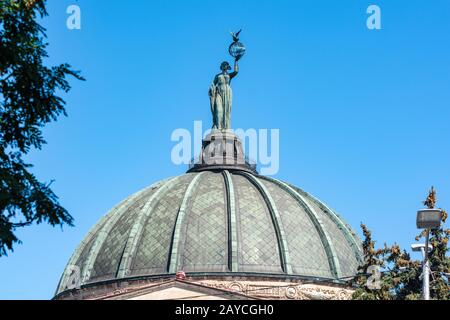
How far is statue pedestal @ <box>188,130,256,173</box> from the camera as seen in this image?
65.9m

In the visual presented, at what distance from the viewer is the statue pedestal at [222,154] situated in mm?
65875

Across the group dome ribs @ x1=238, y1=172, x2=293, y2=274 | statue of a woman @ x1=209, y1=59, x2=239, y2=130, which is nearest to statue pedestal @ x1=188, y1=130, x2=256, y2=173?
statue of a woman @ x1=209, y1=59, x2=239, y2=130

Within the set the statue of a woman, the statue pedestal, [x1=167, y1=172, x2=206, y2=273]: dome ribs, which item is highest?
the statue of a woman

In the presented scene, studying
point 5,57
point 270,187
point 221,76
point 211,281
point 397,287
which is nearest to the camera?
point 5,57

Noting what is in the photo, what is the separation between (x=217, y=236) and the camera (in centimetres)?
5847

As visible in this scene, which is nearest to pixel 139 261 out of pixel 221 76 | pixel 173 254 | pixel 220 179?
pixel 173 254

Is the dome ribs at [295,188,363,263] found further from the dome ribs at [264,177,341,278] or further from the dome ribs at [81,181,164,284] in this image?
the dome ribs at [81,181,164,284]

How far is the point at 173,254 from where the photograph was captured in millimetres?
57406

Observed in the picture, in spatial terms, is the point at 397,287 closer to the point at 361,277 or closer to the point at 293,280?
the point at 361,277

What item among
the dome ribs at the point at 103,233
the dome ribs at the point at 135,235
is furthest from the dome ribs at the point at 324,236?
the dome ribs at the point at 103,233

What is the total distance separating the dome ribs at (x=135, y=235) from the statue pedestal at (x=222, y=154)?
4.65 meters

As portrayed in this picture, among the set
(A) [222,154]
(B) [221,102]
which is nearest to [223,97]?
(B) [221,102]

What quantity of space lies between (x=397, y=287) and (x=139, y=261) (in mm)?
19899

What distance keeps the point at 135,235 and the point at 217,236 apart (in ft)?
14.7
